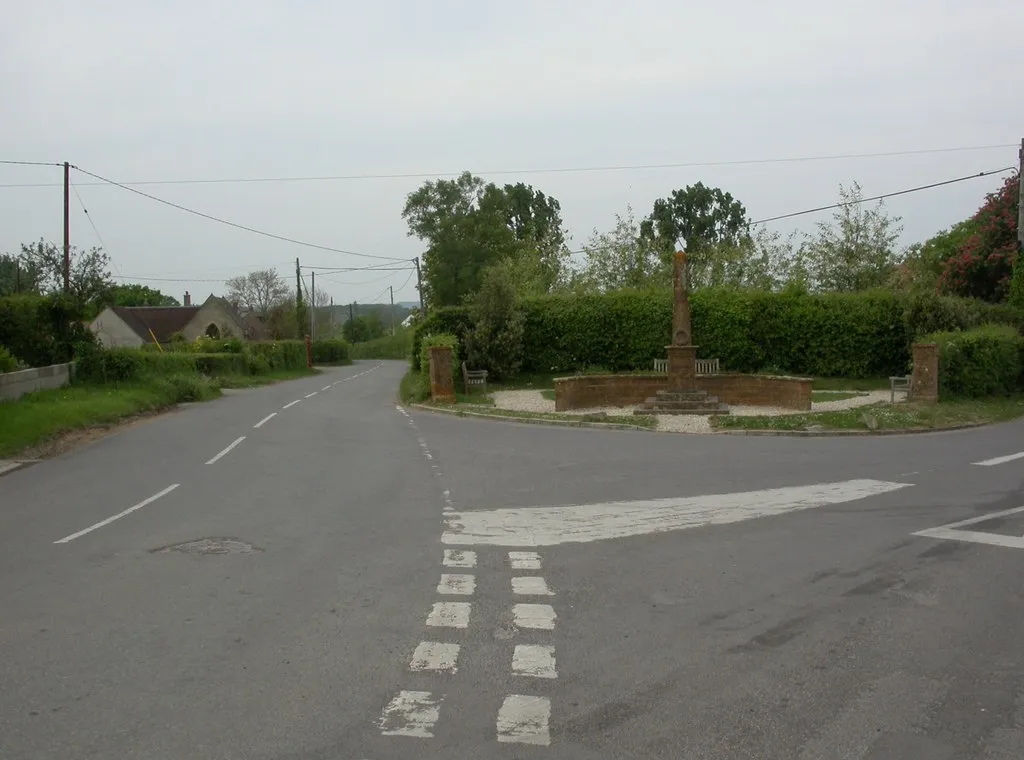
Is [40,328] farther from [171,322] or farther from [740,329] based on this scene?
[171,322]

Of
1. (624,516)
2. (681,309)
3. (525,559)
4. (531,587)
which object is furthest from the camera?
(681,309)

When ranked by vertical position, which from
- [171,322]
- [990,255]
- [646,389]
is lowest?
[646,389]

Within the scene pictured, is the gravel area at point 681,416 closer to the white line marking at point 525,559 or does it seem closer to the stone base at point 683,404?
the stone base at point 683,404

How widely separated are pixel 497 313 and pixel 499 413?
28.7 ft

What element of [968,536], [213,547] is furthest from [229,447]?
[968,536]

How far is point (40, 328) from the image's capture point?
1169 inches

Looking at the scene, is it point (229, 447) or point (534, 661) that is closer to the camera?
point (534, 661)

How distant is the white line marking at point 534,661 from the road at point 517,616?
0.06 ft

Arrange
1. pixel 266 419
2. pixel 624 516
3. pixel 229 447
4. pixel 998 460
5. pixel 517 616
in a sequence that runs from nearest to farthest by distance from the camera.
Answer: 1. pixel 517 616
2. pixel 624 516
3. pixel 998 460
4. pixel 229 447
5. pixel 266 419

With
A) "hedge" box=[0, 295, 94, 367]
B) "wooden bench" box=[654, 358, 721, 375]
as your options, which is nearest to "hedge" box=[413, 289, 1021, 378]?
"wooden bench" box=[654, 358, 721, 375]

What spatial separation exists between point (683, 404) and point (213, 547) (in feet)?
57.5

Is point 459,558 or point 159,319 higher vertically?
point 159,319

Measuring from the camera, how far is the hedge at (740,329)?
107ft

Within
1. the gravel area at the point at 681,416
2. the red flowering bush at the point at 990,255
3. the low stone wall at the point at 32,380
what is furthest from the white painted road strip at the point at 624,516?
the red flowering bush at the point at 990,255
